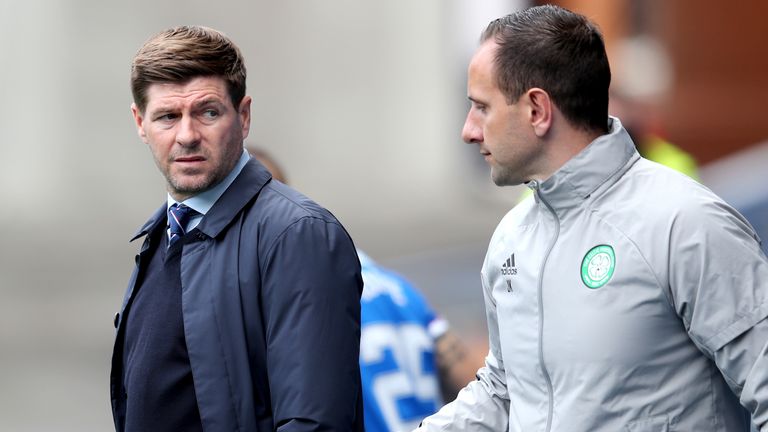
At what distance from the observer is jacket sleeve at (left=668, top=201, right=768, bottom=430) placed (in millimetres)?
2371

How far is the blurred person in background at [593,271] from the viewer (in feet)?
7.89

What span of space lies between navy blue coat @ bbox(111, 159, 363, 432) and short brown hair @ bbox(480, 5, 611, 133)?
1.50ft

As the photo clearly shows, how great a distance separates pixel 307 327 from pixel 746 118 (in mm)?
4541

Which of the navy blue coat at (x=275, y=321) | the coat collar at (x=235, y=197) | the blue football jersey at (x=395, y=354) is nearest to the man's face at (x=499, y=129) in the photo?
the navy blue coat at (x=275, y=321)

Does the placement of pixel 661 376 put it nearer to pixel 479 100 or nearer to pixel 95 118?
pixel 479 100

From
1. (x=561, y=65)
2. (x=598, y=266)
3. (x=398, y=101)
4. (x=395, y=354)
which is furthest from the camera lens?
(x=398, y=101)

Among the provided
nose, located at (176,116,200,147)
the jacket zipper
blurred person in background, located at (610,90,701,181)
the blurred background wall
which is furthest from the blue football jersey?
the blurred background wall

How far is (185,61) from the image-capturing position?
2865 mm

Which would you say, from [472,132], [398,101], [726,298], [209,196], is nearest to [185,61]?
[209,196]

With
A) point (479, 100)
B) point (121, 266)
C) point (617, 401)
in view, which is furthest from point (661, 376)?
point (121, 266)

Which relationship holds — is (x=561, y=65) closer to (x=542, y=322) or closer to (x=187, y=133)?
(x=542, y=322)

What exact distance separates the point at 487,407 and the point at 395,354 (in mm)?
1148

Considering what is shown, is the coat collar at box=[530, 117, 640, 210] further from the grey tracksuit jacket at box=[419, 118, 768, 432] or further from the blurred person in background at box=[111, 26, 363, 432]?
the blurred person in background at box=[111, 26, 363, 432]

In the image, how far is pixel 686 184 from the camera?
8.30 feet
